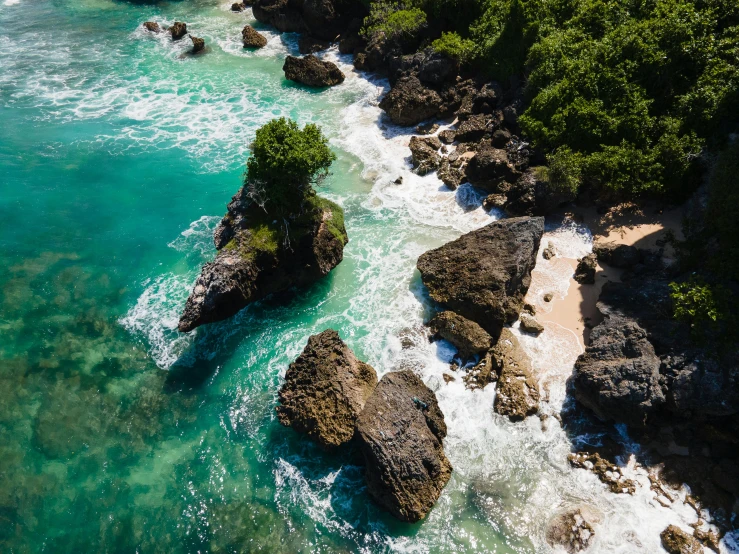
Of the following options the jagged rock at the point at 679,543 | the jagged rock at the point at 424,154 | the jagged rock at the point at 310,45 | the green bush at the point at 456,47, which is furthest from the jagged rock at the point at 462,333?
the jagged rock at the point at 310,45

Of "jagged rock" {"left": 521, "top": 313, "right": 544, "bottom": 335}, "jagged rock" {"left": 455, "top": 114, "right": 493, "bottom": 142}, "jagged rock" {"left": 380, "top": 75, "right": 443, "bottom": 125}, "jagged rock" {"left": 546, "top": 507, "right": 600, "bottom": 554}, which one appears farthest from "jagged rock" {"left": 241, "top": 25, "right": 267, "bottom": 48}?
"jagged rock" {"left": 546, "top": 507, "right": 600, "bottom": 554}

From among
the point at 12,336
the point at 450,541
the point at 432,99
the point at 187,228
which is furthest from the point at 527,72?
the point at 12,336

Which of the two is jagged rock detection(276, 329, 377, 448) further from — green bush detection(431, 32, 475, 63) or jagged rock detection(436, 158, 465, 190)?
green bush detection(431, 32, 475, 63)

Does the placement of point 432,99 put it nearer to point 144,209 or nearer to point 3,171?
point 144,209

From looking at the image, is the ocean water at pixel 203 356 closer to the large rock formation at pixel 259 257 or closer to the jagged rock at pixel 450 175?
the jagged rock at pixel 450 175

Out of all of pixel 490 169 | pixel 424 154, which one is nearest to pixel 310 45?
pixel 424 154

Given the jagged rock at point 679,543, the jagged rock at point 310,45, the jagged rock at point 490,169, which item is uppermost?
the jagged rock at point 490,169
